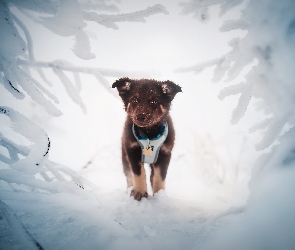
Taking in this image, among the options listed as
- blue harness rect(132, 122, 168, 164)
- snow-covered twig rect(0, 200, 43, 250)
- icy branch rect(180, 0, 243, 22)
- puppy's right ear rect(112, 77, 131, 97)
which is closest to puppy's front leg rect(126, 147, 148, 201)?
blue harness rect(132, 122, 168, 164)

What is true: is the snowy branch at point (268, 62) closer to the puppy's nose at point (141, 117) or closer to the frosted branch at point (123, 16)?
the frosted branch at point (123, 16)

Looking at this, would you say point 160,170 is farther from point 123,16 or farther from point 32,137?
point 123,16

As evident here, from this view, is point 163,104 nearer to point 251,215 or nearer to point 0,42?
point 251,215

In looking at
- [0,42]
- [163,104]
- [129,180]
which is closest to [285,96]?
[163,104]

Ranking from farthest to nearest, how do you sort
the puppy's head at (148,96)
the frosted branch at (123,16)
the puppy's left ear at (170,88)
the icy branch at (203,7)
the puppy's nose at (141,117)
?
the puppy's left ear at (170,88), the puppy's head at (148,96), the puppy's nose at (141,117), the icy branch at (203,7), the frosted branch at (123,16)

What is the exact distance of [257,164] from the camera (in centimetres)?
166

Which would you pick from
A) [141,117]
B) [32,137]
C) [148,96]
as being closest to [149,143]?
[141,117]

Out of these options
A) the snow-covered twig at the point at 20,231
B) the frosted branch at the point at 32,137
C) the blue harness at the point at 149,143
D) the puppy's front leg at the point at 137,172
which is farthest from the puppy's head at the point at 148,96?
the snow-covered twig at the point at 20,231

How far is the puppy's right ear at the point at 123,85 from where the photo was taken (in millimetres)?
2557

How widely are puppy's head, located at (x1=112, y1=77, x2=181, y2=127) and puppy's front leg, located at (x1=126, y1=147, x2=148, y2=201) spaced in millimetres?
505

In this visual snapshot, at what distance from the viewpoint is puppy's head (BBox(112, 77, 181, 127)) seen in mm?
2492

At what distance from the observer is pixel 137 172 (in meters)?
2.65

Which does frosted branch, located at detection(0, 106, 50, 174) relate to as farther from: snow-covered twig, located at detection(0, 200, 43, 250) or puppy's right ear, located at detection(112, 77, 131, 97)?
puppy's right ear, located at detection(112, 77, 131, 97)

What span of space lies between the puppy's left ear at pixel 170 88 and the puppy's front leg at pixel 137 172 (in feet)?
3.09
